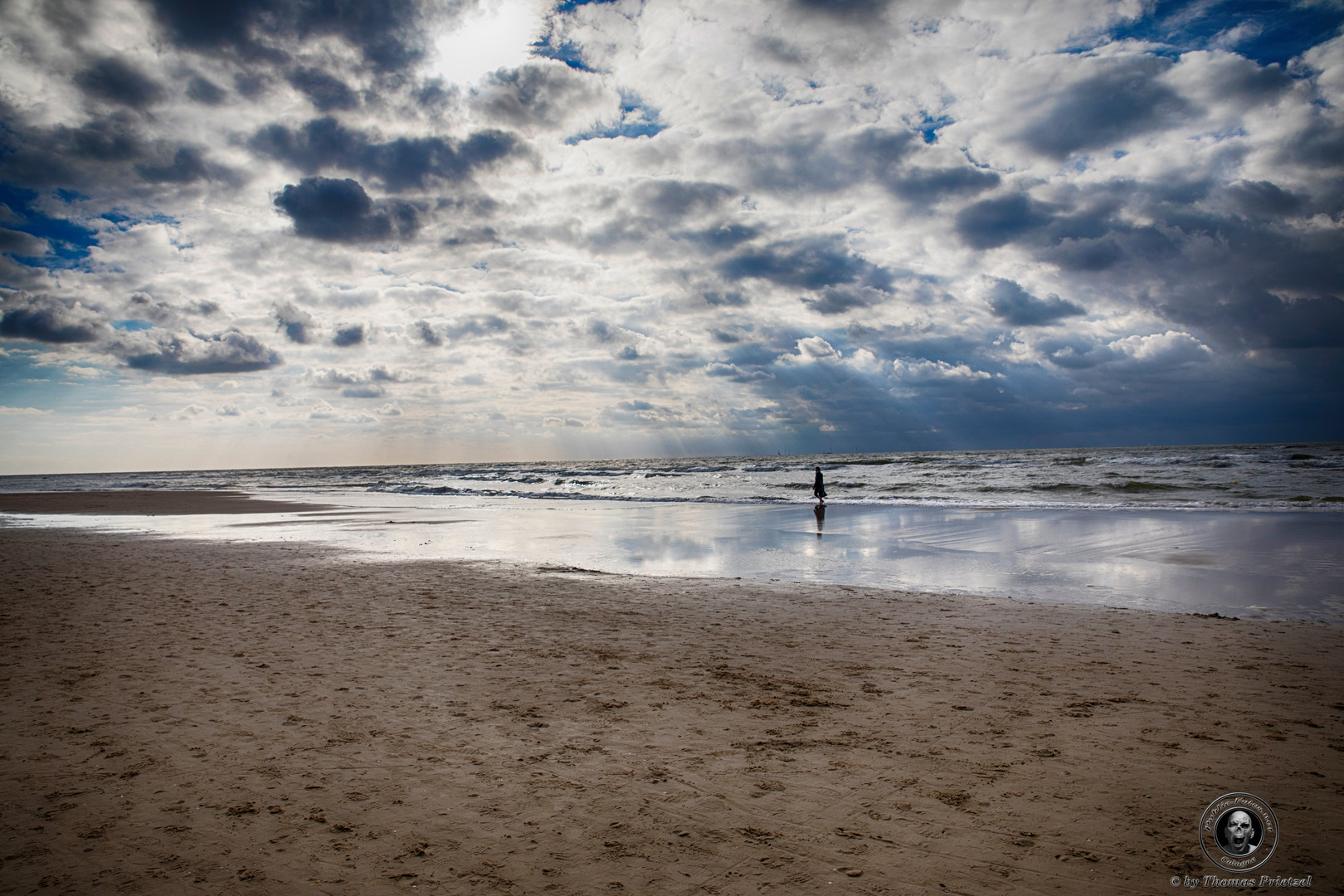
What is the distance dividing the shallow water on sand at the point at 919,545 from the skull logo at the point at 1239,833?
263 inches

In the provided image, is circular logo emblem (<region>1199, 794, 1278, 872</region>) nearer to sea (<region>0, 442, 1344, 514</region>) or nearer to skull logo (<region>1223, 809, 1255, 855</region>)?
skull logo (<region>1223, 809, 1255, 855</region>)

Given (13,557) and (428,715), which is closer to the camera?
(428,715)

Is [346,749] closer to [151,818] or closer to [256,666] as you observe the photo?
[151,818]

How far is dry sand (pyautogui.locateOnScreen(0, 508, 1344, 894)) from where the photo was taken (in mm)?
3396

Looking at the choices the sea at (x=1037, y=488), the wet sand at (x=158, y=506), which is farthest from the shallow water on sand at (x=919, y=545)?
the sea at (x=1037, y=488)

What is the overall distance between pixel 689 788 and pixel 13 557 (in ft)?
63.2

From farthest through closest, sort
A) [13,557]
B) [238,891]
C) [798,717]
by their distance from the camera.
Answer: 1. [13,557]
2. [798,717]
3. [238,891]

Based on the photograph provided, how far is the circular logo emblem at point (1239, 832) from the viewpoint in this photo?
3525mm

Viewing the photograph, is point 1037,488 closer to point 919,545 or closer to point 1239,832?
point 919,545

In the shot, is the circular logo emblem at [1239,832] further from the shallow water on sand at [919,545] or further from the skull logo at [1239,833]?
the shallow water on sand at [919,545]

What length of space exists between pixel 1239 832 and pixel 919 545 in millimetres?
12992

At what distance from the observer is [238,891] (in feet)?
10.4

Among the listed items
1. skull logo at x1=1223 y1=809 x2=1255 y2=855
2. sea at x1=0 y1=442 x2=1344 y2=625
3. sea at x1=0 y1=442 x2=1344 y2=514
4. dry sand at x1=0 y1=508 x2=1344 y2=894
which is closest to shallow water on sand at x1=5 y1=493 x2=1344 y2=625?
sea at x1=0 y1=442 x2=1344 y2=625

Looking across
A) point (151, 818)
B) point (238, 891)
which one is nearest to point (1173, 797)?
point (238, 891)
